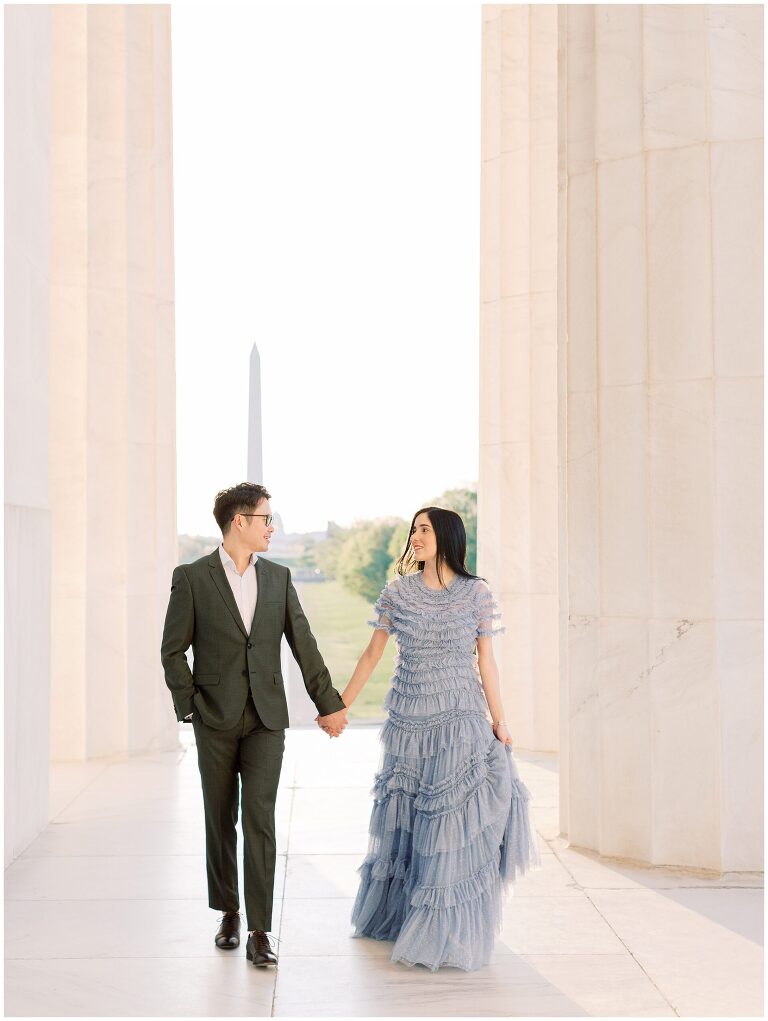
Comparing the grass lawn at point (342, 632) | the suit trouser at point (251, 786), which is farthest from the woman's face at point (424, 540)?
the grass lawn at point (342, 632)

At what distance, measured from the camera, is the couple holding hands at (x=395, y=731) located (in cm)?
575

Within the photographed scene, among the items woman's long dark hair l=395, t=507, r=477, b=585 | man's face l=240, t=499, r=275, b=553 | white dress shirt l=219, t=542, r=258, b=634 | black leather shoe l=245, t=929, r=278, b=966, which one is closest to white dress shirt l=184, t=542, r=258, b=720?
white dress shirt l=219, t=542, r=258, b=634

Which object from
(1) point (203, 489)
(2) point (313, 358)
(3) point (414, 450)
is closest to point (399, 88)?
(2) point (313, 358)

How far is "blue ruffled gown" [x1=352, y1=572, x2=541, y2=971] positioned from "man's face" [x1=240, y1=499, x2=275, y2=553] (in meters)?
0.78

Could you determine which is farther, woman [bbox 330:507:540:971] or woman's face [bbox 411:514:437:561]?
woman's face [bbox 411:514:437:561]

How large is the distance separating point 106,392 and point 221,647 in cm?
757

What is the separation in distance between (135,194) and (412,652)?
350 inches

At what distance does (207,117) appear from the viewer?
4225 centimetres

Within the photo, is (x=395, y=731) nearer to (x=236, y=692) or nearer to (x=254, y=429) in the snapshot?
(x=236, y=692)

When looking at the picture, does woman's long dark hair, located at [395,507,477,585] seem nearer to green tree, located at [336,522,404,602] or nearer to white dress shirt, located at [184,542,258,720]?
white dress shirt, located at [184,542,258,720]

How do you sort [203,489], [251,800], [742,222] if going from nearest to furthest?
[251,800] → [742,222] → [203,489]

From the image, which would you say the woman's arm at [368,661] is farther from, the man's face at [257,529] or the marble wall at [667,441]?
the marble wall at [667,441]

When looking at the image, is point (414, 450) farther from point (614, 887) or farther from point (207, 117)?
point (614, 887)

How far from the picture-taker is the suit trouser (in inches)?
225
